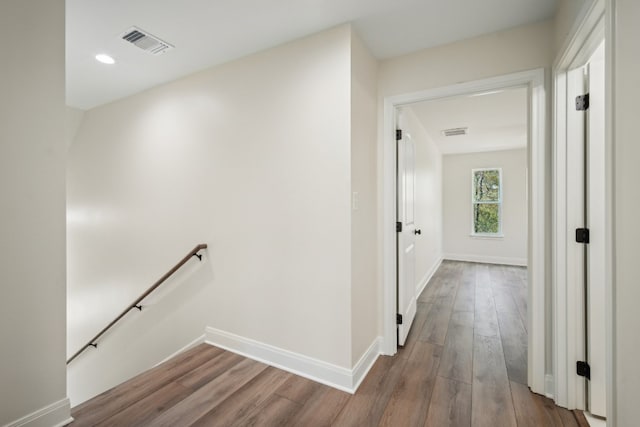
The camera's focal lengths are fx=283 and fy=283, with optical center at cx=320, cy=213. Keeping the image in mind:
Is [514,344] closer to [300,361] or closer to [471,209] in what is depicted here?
[300,361]

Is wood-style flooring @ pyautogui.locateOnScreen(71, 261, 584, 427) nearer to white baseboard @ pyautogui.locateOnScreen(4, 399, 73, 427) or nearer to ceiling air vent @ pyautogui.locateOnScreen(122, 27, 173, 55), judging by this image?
white baseboard @ pyautogui.locateOnScreen(4, 399, 73, 427)

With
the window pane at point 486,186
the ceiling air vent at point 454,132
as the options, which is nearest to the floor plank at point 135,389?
the ceiling air vent at point 454,132

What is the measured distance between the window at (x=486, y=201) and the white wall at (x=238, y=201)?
17.4 feet

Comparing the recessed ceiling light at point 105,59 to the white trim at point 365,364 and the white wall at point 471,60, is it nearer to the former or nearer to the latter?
the white wall at point 471,60

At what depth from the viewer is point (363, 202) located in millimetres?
2154

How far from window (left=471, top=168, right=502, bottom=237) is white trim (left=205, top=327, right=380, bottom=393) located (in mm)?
5299

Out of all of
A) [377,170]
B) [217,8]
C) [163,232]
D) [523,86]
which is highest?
[217,8]

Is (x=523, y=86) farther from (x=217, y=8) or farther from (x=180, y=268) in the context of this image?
(x=180, y=268)

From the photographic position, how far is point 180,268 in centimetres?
288

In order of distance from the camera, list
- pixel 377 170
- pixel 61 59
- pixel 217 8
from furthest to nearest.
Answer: pixel 377 170 < pixel 217 8 < pixel 61 59

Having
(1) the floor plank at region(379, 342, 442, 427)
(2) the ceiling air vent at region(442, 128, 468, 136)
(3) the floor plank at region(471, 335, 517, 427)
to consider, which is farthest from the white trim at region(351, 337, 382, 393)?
(2) the ceiling air vent at region(442, 128, 468, 136)

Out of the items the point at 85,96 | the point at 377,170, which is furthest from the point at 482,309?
the point at 85,96

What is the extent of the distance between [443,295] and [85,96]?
209 inches

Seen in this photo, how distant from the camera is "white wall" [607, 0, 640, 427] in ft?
2.84
